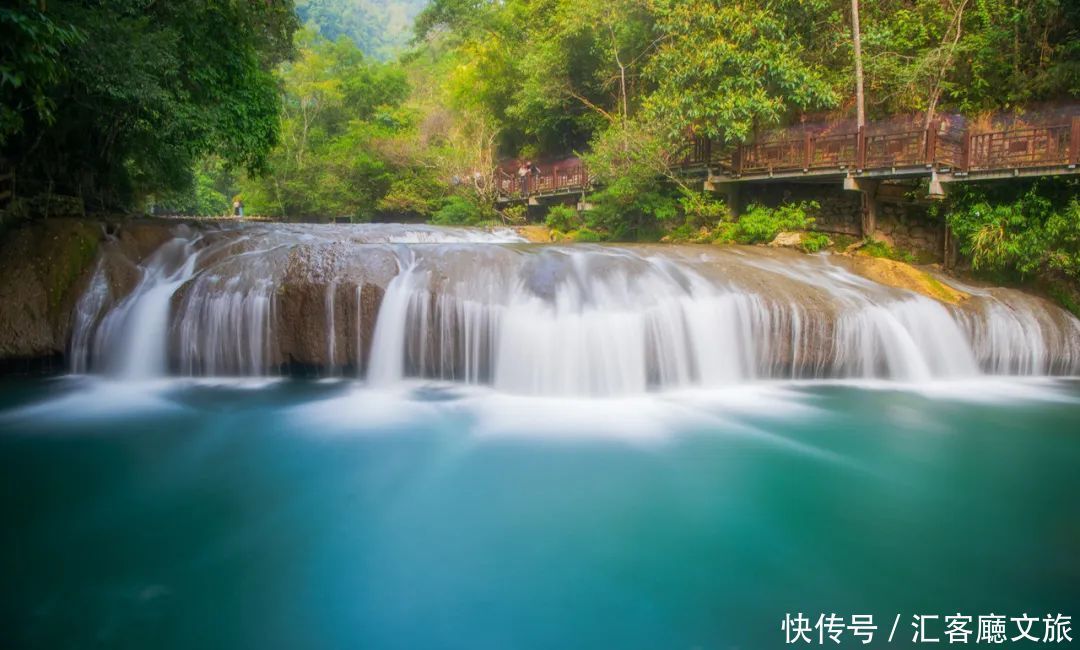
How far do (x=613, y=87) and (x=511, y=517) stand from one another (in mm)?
20267

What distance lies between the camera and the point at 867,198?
14.0 meters

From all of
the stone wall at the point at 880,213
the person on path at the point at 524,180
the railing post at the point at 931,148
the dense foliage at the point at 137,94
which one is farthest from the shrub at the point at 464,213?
the railing post at the point at 931,148

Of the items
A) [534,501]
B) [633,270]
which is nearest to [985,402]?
[633,270]

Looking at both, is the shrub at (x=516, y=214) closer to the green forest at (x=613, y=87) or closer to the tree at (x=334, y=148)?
the green forest at (x=613, y=87)

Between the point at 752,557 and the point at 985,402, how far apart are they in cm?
583

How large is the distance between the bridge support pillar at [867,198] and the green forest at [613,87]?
62.4 inches

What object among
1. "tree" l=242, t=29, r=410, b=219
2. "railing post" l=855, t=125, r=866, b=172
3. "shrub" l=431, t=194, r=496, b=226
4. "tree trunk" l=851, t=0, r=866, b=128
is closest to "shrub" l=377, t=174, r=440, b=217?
"tree" l=242, t=29, r=410, b=219

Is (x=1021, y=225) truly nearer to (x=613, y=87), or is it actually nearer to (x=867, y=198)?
(x=867, y=198)

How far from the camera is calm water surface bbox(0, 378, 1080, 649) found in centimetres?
402

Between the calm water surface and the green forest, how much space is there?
3.34 m

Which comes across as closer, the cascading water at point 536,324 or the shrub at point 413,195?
the cascading water at point 536,324

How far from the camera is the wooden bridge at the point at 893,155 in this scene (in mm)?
11219

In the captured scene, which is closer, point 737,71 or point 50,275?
point 50,275

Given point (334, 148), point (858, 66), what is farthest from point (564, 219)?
point (334, 148)
